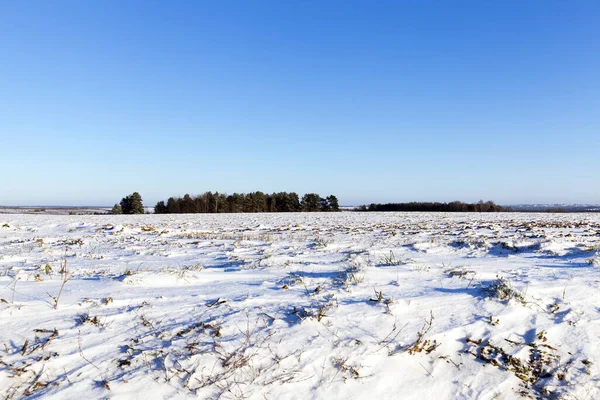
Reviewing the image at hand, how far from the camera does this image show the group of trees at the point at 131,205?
205 feet

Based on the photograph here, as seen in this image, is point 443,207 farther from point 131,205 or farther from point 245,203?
point 131,205

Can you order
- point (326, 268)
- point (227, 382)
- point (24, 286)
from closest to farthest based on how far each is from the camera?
point (227, 382) → point (24, 286) → point (326, 268)

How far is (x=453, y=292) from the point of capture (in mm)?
3967

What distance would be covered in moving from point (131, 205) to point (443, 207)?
67.6m

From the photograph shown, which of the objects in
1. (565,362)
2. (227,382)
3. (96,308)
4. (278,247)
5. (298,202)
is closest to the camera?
(227,382)

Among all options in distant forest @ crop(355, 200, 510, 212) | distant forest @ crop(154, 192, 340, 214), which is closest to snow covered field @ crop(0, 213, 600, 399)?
distant forest @ crop(154, 192, 340, 214)

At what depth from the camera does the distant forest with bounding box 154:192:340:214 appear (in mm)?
65188

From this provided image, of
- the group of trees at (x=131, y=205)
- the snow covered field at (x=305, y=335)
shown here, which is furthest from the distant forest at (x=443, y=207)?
the snow covered field at (x=305, y=335)

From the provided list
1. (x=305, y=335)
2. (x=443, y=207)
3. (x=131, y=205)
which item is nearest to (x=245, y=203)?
(x=131, y=205)

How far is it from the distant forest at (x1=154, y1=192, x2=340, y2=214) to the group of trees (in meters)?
6.32

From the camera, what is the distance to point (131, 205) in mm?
62750

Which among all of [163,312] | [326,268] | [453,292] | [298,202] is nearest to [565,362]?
[453,292]

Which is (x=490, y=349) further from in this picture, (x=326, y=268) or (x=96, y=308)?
(x=96, y=308)

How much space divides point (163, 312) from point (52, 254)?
557 centimetres
